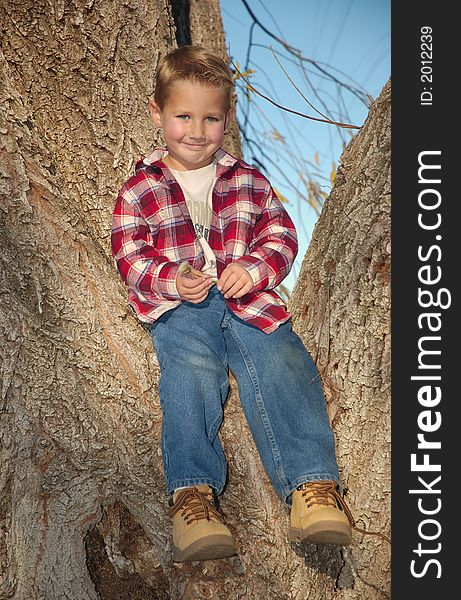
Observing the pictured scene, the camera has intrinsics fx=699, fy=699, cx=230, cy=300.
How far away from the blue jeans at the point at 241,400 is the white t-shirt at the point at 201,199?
0.19 m

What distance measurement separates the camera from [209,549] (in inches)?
72.2

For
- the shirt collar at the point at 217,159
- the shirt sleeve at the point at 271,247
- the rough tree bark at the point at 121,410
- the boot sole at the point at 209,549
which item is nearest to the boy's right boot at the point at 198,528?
the boot sole at the point at 209,549

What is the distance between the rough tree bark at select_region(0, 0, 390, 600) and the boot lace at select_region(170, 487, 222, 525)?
152 millimetres

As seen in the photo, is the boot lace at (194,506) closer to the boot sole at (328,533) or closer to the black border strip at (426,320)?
the boot sole at (328,533)

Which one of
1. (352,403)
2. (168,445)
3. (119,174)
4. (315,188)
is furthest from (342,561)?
(315,188)

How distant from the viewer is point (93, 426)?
207 cm

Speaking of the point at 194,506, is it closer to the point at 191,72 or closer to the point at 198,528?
the point at 198,528

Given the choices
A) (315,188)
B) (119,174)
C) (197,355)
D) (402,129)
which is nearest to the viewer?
(402,129)

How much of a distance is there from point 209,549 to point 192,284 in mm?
729

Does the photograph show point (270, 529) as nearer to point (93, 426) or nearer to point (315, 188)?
point (93, 426)

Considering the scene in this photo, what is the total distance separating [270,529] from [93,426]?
61 cm

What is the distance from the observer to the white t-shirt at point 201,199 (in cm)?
224

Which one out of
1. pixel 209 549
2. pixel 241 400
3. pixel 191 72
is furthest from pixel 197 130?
pixel 209 549

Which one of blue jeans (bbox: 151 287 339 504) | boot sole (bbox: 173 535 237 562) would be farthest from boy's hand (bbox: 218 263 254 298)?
boot sole (bbox: 173 535 237 562)
